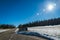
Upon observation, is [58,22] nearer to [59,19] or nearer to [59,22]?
[59,22]

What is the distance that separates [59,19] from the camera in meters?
63.2

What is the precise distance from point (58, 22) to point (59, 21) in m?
2.06

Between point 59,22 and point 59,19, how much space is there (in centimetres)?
485

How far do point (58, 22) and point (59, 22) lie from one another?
464 millimetres

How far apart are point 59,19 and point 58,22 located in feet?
16.3

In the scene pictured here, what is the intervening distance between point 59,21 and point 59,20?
184 cm

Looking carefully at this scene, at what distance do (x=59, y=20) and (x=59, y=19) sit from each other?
1108 millimetres

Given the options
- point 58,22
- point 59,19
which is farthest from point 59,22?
point 59,19

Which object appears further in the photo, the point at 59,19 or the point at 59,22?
the point at 59,22

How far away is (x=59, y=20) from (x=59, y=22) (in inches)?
148

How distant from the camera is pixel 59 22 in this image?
67.8 metres

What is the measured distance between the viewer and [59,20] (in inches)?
2530

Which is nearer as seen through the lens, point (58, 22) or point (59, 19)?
point (59, 19)
